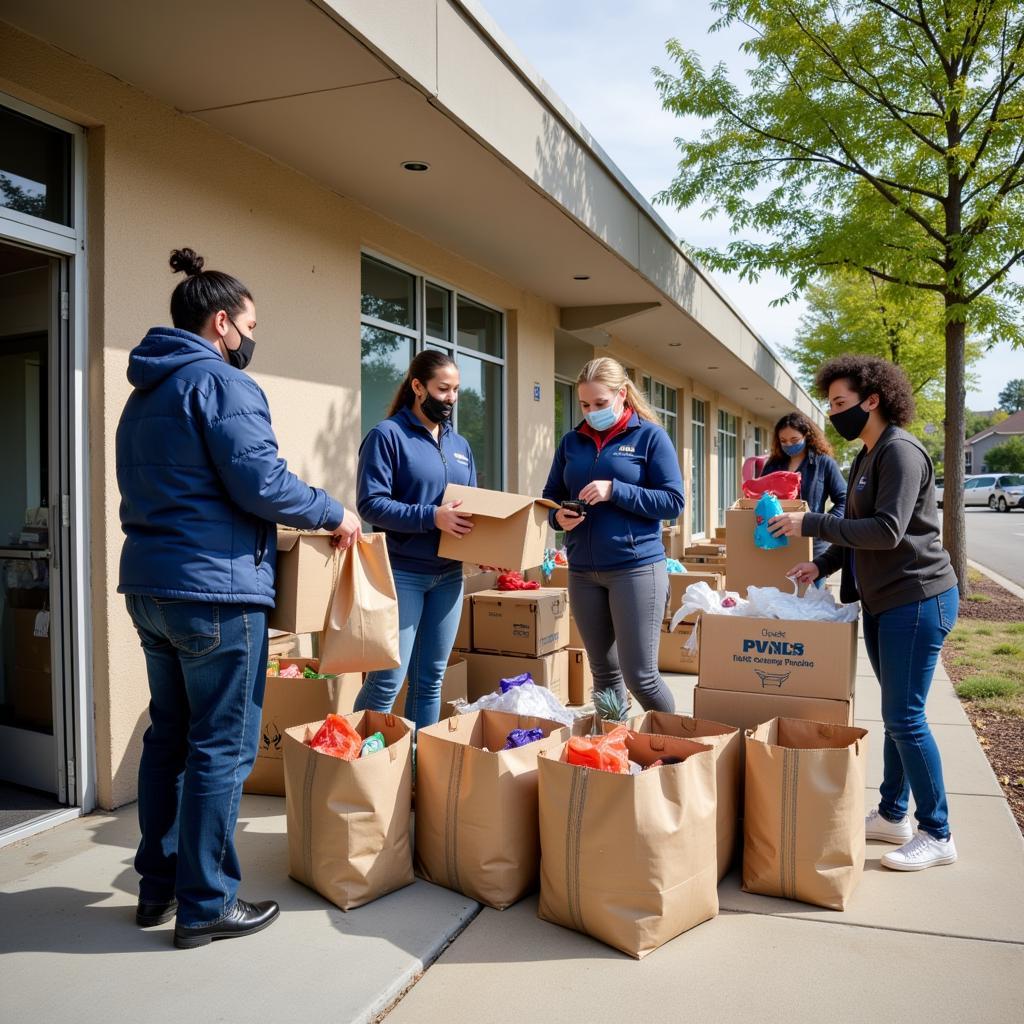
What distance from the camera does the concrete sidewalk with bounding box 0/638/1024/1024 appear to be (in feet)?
7.29

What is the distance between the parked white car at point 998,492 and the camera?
3697 centimetres

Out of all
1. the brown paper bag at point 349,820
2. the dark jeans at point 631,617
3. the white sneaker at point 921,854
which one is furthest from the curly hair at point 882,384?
the brown paper bag at point 349,820

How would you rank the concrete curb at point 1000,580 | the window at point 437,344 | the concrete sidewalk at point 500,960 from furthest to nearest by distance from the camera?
the concrete curb at point 1000,580, the window at point 437,344, the concrete sidewalk at point 500,960

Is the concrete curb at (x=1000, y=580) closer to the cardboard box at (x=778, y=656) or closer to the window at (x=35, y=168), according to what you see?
the cardboard box at (x=778, y=656)

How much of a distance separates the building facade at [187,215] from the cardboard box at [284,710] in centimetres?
53

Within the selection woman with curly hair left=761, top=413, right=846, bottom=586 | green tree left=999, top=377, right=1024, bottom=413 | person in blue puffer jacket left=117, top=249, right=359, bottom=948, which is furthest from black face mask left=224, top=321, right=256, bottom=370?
green tree left=999, top=377, right=1024, bottom=413

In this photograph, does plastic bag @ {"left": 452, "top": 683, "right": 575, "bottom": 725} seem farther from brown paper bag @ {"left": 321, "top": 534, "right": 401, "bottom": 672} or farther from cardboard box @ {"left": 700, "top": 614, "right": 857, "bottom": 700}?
brown paper bag @ {"left": 321, "top": 534, "right": 401, "bottom": 672}

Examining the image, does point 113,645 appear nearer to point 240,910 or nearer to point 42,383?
point 42,383


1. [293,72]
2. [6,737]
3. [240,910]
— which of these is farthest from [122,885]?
[293,72]

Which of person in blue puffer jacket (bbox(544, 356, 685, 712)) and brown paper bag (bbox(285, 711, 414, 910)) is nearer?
brown paper bag (bbox(285, 711, 414, 910))

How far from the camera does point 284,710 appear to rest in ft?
12.3

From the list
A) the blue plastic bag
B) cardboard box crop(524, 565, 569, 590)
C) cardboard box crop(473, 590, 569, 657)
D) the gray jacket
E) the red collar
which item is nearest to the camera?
the gray jacket

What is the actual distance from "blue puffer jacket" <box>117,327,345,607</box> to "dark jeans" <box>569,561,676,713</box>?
157 cm

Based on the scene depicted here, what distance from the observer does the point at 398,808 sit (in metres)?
2.77
